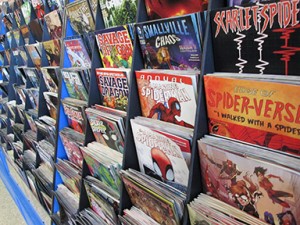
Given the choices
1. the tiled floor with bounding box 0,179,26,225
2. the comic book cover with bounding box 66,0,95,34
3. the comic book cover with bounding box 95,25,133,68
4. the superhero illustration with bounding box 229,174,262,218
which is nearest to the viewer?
the superhero illustration with bounding box 229,174,262,218

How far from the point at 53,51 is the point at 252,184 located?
146 cm

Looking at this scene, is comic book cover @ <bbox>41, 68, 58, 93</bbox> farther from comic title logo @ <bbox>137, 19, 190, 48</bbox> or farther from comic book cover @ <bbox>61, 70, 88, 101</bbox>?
comic title logo @ <bbox>137, 19, 190, 48</bbox>

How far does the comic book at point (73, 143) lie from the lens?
1557 mm

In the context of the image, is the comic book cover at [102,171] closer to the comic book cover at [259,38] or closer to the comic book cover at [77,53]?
the comic book cover at [77,53]

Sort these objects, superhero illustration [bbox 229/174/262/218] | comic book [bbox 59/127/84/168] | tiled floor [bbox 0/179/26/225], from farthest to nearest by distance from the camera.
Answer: tiled floor [bbox 0/179/26/225]
comic book [bbox 59/127/84/168]
superhero illustration [bbox 229/174/262/218]

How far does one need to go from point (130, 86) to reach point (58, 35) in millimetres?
947

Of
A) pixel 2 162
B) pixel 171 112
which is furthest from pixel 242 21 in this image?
pixel 2 162

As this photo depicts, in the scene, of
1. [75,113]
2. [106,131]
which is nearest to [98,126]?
[106,131]

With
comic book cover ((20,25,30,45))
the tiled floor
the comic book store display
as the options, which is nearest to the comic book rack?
the comic book store display

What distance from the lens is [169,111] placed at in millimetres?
948

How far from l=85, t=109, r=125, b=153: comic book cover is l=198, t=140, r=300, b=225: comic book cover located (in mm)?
482

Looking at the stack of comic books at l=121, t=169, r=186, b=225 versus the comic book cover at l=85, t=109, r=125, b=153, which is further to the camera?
the comic book cover at l=85, t=109, r=125, b=153

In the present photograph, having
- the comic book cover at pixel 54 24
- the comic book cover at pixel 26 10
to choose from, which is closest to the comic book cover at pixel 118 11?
the comic book cover at pixel 54 24

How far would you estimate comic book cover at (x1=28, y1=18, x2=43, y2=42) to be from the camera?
1.91 meters
